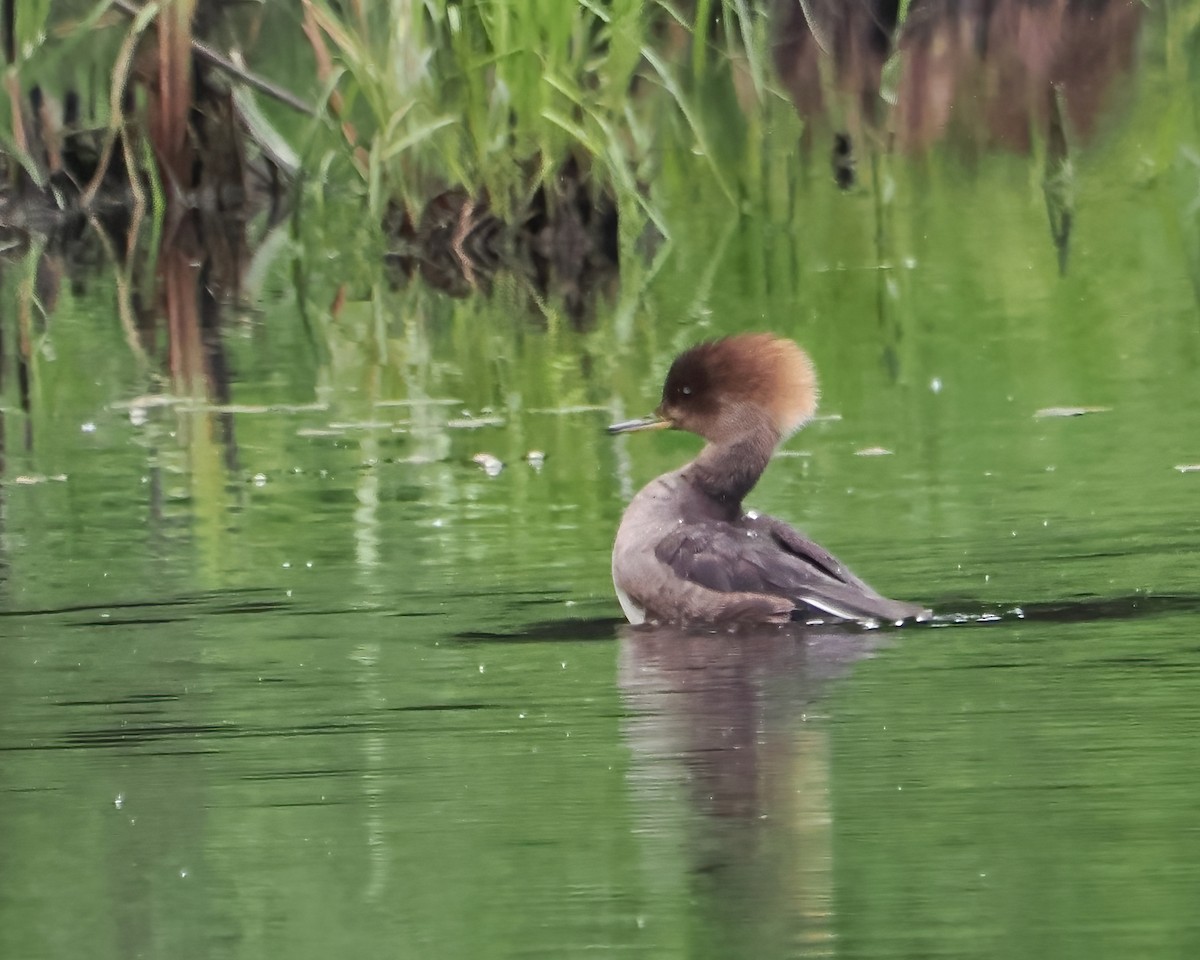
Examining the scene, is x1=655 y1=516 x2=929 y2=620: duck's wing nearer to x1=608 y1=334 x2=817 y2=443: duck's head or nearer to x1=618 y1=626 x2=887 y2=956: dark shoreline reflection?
x1=618 y1=626 x2=887 y2=956: dark shoreline reflection

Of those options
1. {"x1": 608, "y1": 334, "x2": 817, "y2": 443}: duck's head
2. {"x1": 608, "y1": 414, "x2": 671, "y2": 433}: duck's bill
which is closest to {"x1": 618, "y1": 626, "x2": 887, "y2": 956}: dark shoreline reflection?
{"x1": 608, "y1": 334, "x2": 817, "y2": 443}: duck's head

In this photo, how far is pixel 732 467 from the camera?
25.3 ft

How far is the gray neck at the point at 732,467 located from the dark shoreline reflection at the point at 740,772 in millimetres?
701

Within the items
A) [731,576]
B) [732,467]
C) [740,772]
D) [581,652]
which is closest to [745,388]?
[732,467]

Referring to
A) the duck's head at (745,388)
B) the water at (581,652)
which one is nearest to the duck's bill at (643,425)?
the duck's head at (745,388)

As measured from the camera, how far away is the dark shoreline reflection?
4.39 m

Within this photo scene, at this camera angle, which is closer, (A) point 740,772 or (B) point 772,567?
(A) point 740,772

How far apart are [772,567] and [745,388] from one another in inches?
32.1

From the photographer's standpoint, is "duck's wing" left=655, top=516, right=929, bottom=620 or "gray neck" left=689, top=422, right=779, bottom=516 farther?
"gray neck" left=689, top=422, right=779, bottom=516

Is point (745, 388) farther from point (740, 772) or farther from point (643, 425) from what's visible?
point (740, 772)

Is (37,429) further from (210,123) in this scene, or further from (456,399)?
(210,123)

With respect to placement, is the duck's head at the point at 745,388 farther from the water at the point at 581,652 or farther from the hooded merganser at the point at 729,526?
the water at the point at 581,652

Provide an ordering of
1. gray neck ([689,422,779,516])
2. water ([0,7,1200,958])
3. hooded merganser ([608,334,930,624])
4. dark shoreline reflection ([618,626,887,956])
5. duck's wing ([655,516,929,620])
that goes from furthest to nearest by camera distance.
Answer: gray neck ([689,422,779,516])
hooded merganser ([608,334,930,624])
duck's wing ([655,516,929,620])
water ([0,7,1200,958])
dark shoreline reflection ([618,626,887,956])

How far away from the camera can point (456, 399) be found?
10727 mm
